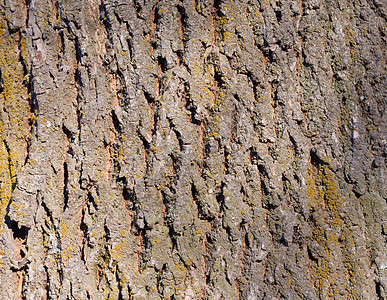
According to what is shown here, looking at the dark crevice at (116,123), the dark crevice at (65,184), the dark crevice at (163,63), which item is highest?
the dark crevice at (163,63)

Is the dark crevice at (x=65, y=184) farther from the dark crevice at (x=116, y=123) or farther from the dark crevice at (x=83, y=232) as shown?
the dark crevice at (x=116, y=123)

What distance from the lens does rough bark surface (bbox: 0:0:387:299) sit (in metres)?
1.24

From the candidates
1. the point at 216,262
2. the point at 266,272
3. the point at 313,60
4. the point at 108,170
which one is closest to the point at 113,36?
the point at 108,170

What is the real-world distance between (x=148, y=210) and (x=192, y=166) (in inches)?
9.2

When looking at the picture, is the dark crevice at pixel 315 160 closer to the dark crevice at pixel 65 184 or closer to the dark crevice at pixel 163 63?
the dark crevice at pixel 163 63

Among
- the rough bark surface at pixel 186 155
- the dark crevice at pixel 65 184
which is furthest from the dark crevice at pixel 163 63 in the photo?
the dark crevice at pixel 65 184

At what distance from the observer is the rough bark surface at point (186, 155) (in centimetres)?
124

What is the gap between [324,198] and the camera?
51.4 inches

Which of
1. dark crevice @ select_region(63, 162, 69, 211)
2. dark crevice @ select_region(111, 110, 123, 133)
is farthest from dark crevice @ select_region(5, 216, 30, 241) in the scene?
dark crevice @ select_region(111, 110, 123, 133)

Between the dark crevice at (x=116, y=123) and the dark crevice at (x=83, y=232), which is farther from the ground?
the dark crevice at (x=116, y=123)

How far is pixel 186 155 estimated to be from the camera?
1.24 m

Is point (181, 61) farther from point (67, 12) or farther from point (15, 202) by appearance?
point (15, 202)

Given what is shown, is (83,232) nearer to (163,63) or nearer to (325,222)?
A: (163,63)

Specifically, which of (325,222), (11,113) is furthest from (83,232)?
(325,222)
